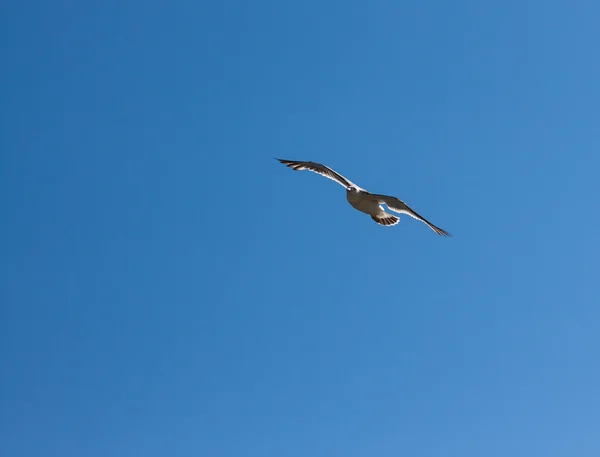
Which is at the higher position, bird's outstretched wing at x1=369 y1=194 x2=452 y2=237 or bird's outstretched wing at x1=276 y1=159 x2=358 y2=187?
bird's outstretched wing at x1=276 y1=159 x2=358 y2=187

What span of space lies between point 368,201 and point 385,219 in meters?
1.51

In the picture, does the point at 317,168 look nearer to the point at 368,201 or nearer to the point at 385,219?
the point at 368,201

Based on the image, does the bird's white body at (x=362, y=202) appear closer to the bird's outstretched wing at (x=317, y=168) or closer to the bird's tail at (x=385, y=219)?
the bird's tail at (x=385, y=219)

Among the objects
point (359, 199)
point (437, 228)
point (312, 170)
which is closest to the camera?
point (437, 228)

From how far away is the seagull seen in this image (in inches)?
1091

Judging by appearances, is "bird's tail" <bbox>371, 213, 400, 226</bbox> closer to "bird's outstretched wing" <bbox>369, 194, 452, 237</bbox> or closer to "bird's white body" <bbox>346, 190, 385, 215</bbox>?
"bird's white body" <bbox>346, 190, 385, 215</bbox>

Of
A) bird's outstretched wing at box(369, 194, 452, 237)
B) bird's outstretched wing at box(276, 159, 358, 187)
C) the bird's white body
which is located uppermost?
bird's outstretched wing at box(276, 159, 358, 187)

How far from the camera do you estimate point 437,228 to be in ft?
88.7

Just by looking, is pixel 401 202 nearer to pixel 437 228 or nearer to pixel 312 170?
pixel 437 228

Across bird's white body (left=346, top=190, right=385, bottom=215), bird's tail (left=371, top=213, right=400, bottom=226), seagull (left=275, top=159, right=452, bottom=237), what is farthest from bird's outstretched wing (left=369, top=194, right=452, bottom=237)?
bird's tail (left=371, top=213, right=400, bottom=226)

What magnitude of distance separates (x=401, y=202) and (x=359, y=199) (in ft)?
6.53

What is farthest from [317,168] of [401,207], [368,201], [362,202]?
[401,207]

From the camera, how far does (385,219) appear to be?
30375 mm

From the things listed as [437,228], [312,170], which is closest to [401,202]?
[437,228]
